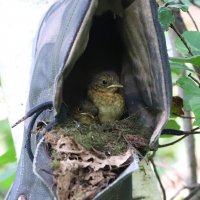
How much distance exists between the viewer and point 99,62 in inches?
91.1

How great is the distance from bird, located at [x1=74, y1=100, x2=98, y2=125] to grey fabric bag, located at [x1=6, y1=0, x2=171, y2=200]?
0.16 ft

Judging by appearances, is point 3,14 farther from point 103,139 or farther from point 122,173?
point 122,173

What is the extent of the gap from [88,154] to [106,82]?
683 mm

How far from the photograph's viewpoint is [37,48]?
2.22 meters

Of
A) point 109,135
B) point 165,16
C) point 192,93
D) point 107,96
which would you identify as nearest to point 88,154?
point 109,135

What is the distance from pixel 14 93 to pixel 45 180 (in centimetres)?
80

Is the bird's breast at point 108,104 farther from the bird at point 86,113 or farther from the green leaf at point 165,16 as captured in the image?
the green leaf at point 165,16

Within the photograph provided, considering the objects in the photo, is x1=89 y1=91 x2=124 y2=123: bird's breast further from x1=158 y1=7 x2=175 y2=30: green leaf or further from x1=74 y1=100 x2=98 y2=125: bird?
x1=158 y1=7 x2=175 y2=30: green leaf

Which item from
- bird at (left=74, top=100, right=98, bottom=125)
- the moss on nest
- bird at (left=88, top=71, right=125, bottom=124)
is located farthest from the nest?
bird at (left=88, top=71, right=125, bottom=124)

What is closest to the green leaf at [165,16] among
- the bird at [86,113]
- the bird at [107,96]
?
the bird at [107,96]

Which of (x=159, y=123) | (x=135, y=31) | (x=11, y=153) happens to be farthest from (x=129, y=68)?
(x=11, y=153)

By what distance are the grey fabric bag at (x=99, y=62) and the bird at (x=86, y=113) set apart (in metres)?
0.05

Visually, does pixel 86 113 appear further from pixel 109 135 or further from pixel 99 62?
pixel 109 135

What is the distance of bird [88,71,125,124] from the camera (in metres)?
2.25
